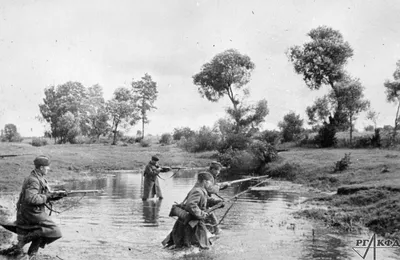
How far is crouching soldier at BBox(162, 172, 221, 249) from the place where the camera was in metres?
12.6

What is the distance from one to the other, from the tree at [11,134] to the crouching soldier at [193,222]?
86.0 metres

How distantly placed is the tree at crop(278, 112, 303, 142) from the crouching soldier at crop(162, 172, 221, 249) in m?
47.2

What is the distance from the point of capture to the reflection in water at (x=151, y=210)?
60.6ft

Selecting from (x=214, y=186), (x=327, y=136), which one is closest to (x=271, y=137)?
(x=327, y=136)

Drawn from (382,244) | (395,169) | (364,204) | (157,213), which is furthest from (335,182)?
(382,244)

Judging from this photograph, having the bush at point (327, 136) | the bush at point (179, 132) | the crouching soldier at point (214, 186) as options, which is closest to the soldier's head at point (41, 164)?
the crouching soldier at point (214, 186)

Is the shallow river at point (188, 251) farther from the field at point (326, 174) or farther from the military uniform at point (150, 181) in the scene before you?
the field at point (326, 174)

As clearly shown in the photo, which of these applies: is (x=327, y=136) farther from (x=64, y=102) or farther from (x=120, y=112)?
(x=64, y=102)

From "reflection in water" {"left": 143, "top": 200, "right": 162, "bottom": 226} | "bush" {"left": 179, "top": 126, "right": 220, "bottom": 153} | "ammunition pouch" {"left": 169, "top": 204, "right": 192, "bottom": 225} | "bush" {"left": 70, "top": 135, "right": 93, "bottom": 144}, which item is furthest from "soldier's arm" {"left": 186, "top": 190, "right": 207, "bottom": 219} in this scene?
"bush" {"left": 70, "top": 135, "right": 93, "bottom": 144}

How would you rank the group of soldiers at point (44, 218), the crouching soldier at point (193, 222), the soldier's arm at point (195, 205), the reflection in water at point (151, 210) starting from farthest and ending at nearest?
the reflection in water at point (151, 210) → the crouching soldier at point (193, 222) → the soldier's arm at point (195, 205) → the group of soldiers at point (44, 218)

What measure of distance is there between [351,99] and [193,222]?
44441mm

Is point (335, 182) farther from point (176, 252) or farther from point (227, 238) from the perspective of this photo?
point (176, 252)

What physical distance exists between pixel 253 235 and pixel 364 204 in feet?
21.5

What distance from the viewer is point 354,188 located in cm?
Result: 2280
